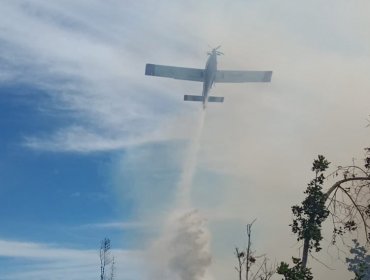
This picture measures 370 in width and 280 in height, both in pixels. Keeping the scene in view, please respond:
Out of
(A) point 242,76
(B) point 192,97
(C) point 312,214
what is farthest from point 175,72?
(C) point 312,214

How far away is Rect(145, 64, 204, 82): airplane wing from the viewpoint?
5330 inches

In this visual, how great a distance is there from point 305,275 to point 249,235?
14073mm

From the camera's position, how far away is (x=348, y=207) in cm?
1784

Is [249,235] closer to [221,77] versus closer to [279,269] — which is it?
[279,269]

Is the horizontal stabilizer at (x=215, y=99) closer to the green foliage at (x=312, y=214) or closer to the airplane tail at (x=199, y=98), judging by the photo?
the airplane tail at (x=199, y=98)

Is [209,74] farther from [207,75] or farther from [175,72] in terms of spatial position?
[175,72]

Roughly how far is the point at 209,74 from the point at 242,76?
729 inches

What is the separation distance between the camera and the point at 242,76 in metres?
145

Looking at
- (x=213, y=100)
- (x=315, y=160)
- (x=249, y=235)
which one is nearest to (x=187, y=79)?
(x=213, y=100)

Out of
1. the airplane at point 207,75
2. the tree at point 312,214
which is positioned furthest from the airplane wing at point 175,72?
the tree at point 312,214

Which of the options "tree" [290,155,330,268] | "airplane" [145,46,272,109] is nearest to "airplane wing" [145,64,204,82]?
"airplane" [145,46,272,109]

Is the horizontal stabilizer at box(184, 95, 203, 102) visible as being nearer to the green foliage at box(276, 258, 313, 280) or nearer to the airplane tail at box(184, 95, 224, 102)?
the airplane tail at box(184, 95, 224, 102)

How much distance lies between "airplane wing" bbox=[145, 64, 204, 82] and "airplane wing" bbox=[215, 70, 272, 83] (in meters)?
9.09

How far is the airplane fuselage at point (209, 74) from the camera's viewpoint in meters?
124
